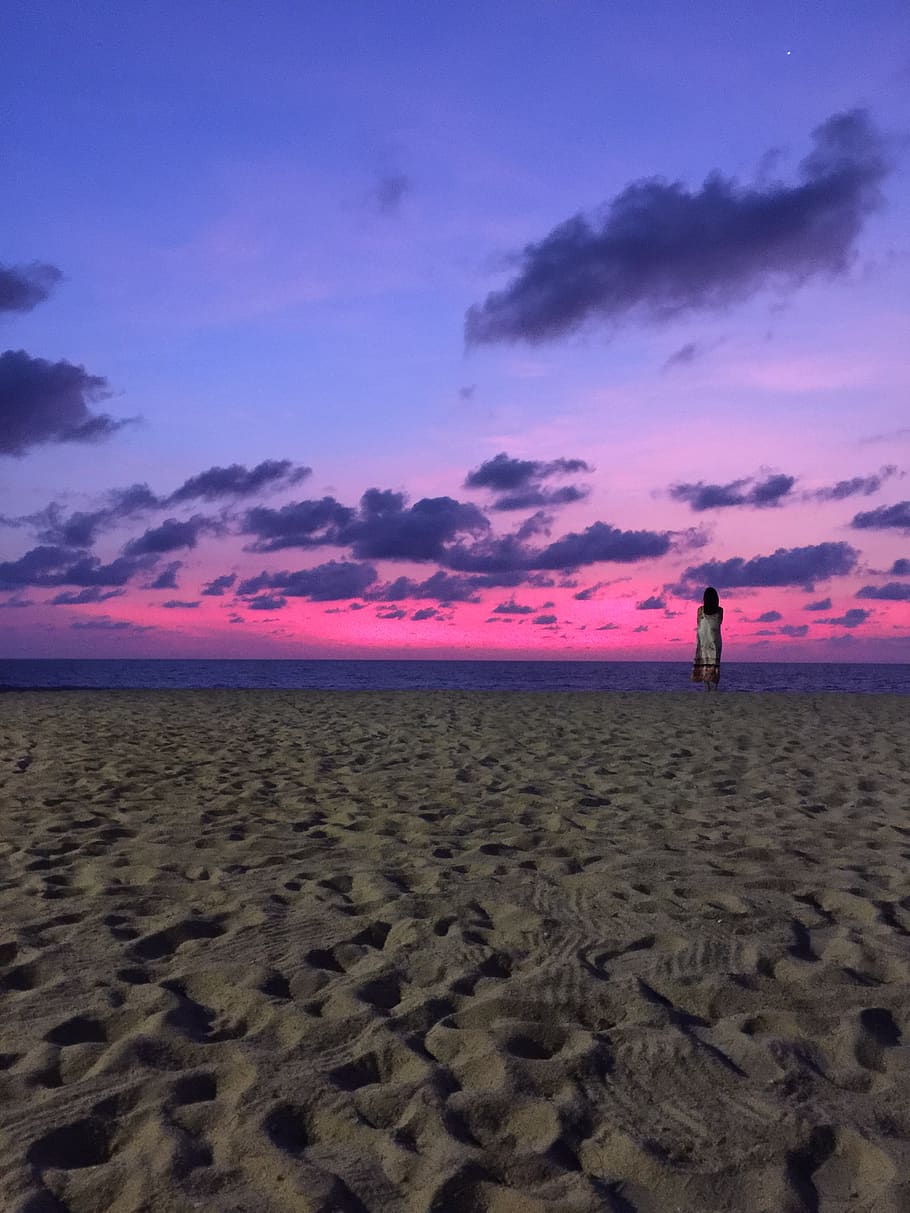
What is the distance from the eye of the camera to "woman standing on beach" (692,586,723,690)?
2006 cm

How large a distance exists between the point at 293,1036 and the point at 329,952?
85 cm

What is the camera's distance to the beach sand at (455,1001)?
8.48 feet

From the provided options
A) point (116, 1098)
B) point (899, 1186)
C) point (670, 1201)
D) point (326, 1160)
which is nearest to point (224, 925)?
point (116, 1098)

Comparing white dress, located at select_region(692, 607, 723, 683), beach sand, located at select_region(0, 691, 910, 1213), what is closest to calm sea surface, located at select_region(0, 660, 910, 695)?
white dress, located at select_region(692, 607, 723, 683)

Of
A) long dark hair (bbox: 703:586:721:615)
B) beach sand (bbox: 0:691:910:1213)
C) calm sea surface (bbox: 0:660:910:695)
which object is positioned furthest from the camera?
calm sea surface (bbox: 0:660:910:695)

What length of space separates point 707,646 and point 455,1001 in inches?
708

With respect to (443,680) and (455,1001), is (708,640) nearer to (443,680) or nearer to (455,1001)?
(455,1001)

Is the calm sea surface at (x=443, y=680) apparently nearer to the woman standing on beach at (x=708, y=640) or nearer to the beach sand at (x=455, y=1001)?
the woman standing on beach at (x=708, y=640)

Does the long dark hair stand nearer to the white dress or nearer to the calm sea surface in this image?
the white dress

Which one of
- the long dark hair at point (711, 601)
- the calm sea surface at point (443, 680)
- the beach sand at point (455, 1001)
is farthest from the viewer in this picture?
the calm sea surface at point (443, 680)

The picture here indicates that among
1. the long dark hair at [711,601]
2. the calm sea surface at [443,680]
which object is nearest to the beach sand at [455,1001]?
the long dark hair at [711,601]

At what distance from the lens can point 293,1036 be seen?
3354mm

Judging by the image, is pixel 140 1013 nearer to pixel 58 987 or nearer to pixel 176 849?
pixel 58 987

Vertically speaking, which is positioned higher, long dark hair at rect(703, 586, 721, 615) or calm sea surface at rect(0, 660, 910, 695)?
long dark hair at rect(703, 586, 721, 615)
